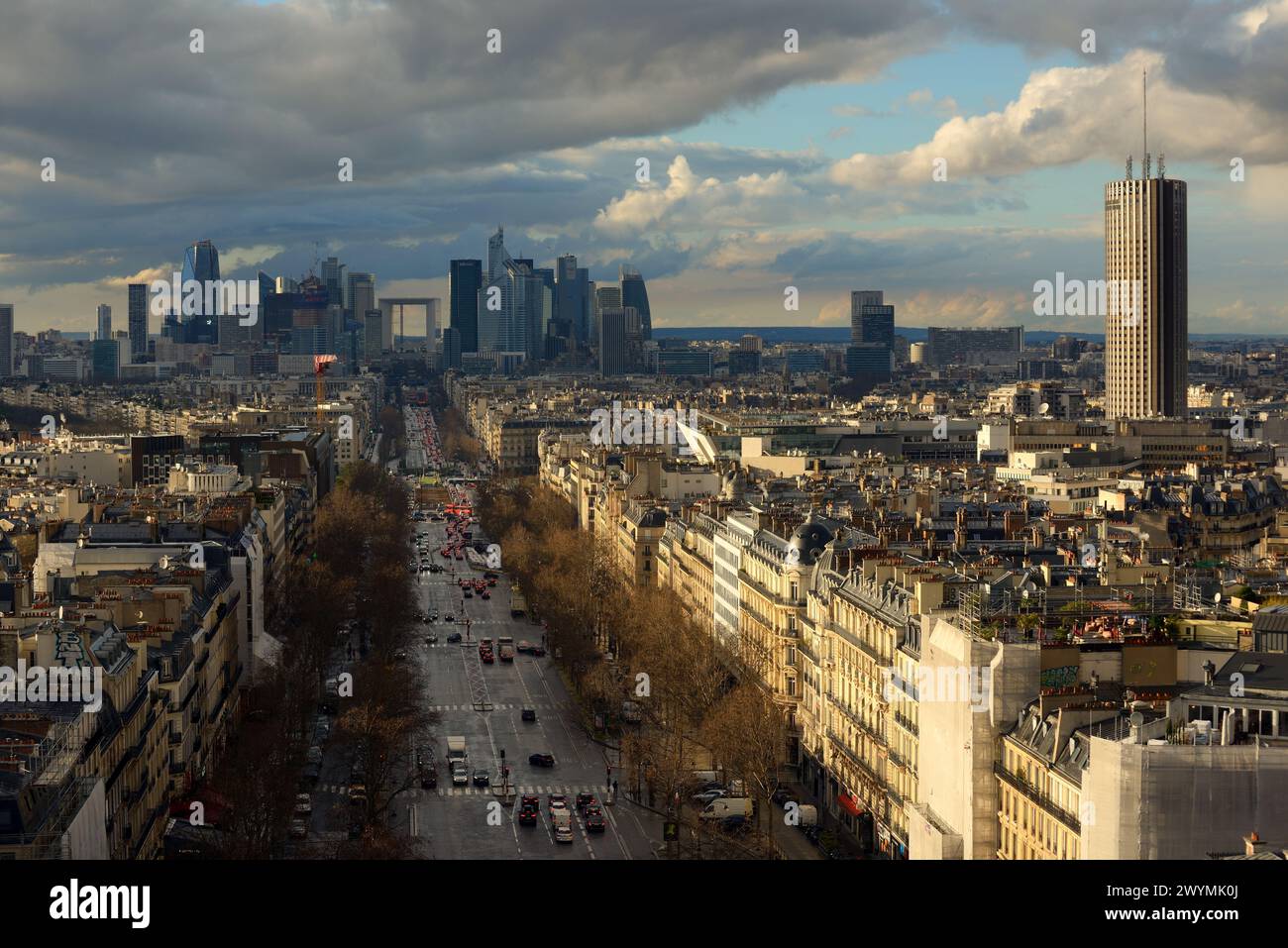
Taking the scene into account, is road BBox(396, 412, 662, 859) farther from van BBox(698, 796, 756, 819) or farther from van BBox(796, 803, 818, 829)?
van BBox(796, 803, 818, 829)

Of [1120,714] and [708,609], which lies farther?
[708,609]

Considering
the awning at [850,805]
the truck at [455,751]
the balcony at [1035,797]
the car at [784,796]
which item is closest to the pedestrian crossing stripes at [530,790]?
the truck at [455,751]

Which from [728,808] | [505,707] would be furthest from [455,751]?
[728,808]

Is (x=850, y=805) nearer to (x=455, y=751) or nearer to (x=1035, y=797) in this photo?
(x=455, y=751)

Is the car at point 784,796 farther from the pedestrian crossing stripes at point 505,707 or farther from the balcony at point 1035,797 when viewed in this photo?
the balcony at point 1035,797
